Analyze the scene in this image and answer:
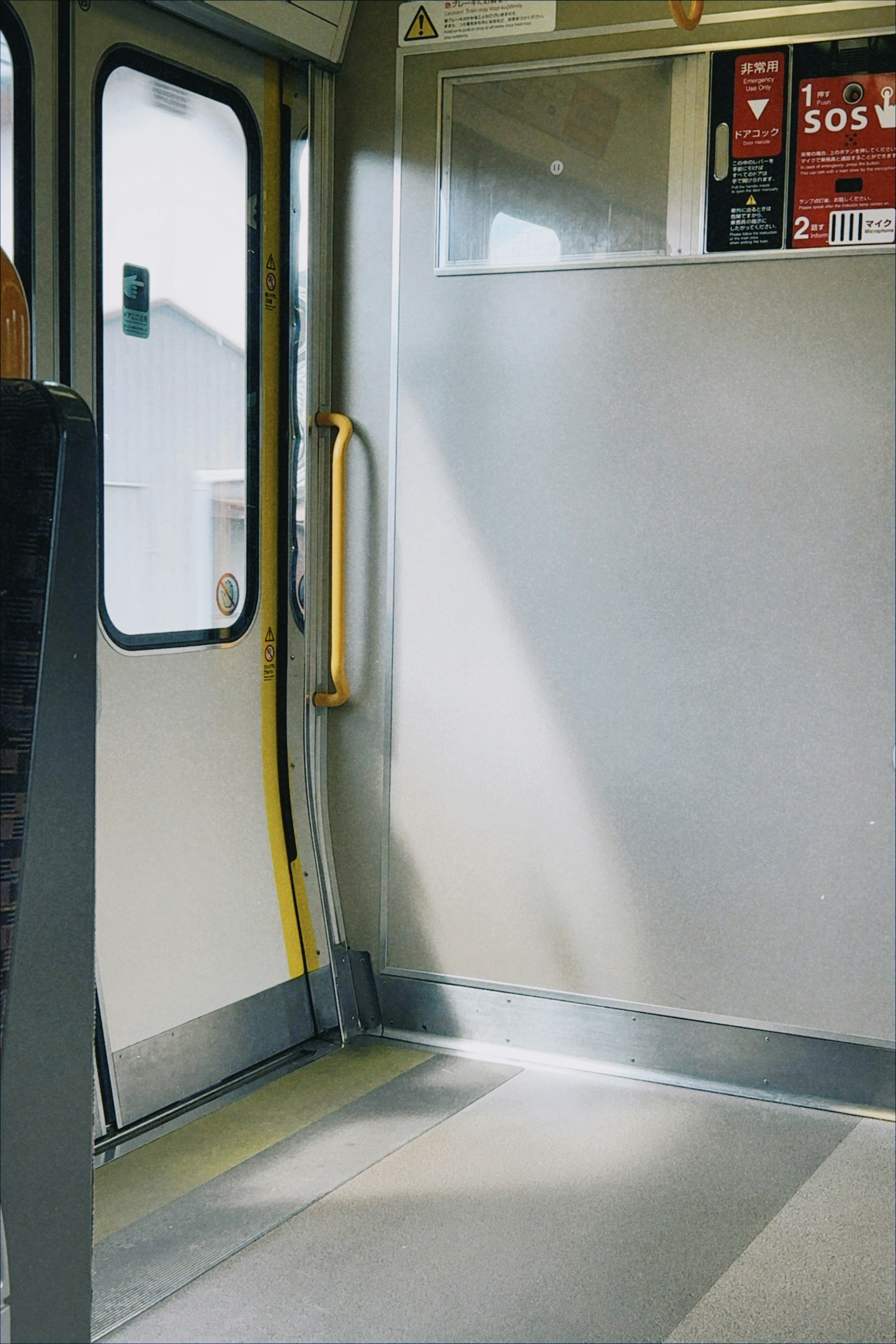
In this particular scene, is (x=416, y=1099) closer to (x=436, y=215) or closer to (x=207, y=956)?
(x=207, y=956)

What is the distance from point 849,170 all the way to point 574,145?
72 centimetres

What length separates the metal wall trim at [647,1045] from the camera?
3549 mm

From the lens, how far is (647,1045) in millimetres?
3756

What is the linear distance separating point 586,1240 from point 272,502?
6.83 feet

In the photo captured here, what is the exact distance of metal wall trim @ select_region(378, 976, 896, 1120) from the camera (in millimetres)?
3549

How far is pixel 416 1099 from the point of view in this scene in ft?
11.8

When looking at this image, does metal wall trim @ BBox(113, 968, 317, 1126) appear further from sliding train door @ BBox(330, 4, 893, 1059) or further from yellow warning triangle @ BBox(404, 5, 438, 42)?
yellow warning triangle @ BBox(404, 5, 438, 42)

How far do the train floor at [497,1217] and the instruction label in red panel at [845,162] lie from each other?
7.30ft

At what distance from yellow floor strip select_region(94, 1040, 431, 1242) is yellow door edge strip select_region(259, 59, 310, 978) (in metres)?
0.33

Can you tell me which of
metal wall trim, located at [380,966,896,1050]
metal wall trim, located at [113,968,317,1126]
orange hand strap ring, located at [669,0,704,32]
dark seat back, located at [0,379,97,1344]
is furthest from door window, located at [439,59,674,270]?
dark seat back, located at [0,379,97,1344]

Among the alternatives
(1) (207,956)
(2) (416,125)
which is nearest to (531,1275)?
(1) (207,956)

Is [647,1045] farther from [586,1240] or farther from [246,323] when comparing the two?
[246,323]

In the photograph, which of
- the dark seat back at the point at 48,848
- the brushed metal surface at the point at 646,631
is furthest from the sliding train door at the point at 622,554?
the dark seat back at the point at 48,848

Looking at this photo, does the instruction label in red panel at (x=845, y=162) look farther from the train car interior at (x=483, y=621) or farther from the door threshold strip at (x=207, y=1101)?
the door threshold strip at (x=207, y=1101)
